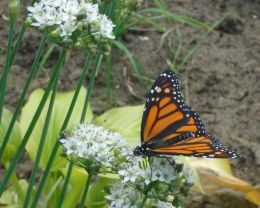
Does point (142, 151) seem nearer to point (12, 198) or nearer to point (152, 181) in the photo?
point (152, 181)

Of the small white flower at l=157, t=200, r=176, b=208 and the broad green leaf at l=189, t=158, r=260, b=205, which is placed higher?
the small white flower at l=157, t=200, r=176, b=208

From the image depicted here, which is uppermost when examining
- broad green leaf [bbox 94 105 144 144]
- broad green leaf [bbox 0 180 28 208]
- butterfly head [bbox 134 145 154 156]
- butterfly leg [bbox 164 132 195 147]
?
butterfly leg [bbox 164 132 195 147]

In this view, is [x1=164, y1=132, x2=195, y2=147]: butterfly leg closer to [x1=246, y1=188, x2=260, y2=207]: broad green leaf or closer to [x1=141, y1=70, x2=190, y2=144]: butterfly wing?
[x1=141, y1=70, x2=190, y2=144]: butterfly wing

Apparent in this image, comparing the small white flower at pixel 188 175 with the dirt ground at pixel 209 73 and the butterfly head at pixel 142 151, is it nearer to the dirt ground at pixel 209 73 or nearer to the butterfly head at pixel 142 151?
the butterfly head at pixel 142 151

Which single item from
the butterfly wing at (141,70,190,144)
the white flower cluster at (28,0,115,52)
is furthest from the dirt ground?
the white flower cluster at (28,0,115,52)

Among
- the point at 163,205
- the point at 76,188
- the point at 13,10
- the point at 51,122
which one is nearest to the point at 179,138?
the point at 163,205

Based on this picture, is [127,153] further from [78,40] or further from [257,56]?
[257,56]

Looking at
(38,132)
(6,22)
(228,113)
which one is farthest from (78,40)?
(6,22)

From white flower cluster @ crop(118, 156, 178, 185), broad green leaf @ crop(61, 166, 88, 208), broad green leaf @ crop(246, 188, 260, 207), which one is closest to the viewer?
white flower cluster @ crop(118, 156, 178, 185)
